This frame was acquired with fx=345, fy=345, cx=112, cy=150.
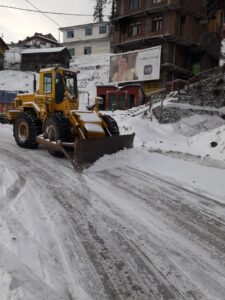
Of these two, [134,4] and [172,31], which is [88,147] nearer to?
[172,31]

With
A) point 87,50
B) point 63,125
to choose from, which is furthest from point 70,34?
point 63,125

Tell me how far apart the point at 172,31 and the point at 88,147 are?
2675cm

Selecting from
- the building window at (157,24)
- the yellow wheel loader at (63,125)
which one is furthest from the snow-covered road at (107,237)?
the building window at (157,24)

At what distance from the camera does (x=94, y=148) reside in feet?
28.8

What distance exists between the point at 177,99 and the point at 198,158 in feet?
41.0

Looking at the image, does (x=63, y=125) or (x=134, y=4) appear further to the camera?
(x=134, y=4)

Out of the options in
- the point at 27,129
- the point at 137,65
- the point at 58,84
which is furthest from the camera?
the point at 137,65

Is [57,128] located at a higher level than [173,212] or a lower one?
higher

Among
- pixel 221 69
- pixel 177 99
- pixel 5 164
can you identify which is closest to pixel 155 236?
pixel 5 164

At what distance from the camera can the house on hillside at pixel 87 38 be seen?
173 feet

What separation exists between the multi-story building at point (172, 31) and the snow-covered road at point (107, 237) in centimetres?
2708

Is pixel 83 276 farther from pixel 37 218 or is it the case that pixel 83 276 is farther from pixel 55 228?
pixel 37 218

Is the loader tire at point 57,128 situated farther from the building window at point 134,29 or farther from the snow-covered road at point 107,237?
the building window at point 134,29

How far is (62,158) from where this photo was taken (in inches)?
386
